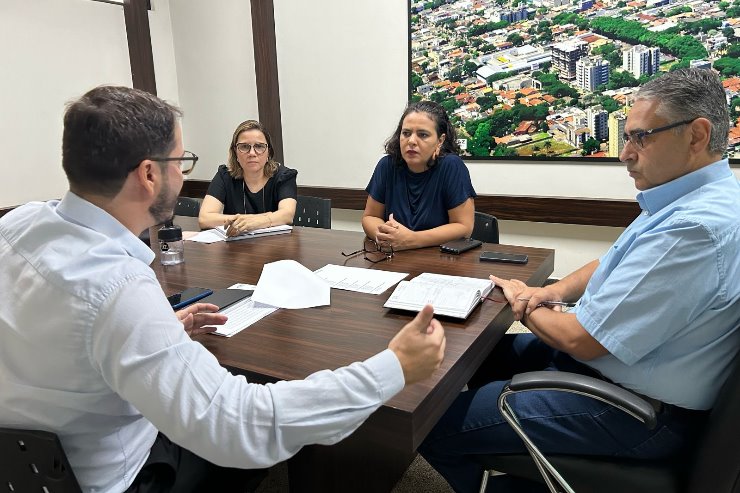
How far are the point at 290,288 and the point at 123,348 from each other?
0.85 metres

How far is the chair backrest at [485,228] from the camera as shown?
2.40 meters

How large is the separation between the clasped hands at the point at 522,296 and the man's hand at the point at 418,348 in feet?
2.02

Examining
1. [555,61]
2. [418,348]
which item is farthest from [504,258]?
[555,61]

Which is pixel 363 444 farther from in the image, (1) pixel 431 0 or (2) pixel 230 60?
(2) pixel 230 60

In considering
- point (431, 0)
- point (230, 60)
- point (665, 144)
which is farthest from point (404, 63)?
point (665, 144)

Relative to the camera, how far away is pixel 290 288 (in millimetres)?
1575

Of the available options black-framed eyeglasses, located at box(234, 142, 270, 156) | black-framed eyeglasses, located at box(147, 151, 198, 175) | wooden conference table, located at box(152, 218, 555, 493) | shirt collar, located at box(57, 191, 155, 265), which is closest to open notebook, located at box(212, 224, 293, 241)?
wooden conference table, located at box(152, 218, 555, 493)

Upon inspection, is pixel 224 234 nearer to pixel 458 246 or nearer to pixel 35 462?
pixel 458 246

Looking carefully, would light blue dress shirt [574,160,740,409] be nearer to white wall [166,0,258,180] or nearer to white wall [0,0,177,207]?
→ white wall [0,0,177,207]

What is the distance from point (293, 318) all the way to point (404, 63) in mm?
2829

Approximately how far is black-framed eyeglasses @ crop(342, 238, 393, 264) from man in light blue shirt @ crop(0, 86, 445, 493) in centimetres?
104

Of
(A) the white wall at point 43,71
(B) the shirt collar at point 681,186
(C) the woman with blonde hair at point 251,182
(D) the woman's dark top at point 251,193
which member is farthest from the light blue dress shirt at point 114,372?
(A) the white wall at point 43,71

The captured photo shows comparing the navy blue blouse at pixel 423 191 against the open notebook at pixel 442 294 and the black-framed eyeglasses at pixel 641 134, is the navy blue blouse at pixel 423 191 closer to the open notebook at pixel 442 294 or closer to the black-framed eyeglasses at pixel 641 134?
the open notebook at pixel 442 294

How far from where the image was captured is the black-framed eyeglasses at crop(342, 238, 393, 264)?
1.98 meters
